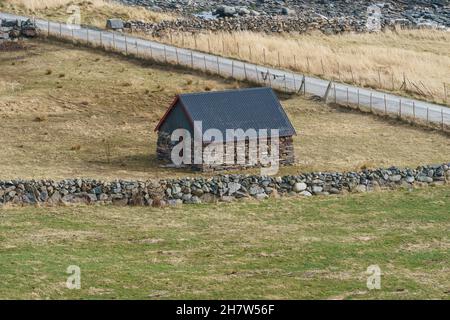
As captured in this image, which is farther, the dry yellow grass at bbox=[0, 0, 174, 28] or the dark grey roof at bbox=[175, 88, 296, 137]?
the dry yellow grass at bbox=[0, 0, 174, 28]

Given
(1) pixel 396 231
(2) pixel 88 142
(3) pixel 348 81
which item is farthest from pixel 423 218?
(3) pixel 348 81

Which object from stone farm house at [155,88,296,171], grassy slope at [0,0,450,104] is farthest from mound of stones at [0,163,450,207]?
grassy slope at [0,0,450,104]

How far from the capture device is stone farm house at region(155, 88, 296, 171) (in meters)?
53.9

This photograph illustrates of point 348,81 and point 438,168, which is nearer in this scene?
point 438,168

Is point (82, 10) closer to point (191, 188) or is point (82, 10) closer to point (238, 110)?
point (238, 110)

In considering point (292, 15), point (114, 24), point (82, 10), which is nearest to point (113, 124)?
point (114, 24)

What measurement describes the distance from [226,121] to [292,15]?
54.4 meters

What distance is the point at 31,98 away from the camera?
67938 mm

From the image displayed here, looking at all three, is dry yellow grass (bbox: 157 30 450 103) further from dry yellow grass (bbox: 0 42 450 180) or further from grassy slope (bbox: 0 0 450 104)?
dry yellow grass (bbox: 0 42 450 180)

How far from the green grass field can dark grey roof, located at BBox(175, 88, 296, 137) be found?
858 centimetres

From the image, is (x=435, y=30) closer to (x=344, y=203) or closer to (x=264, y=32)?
(x=264, y=32)

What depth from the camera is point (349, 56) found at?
3231 inches

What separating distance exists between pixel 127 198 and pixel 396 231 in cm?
1008

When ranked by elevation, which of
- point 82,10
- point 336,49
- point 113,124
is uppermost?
point 113,124
